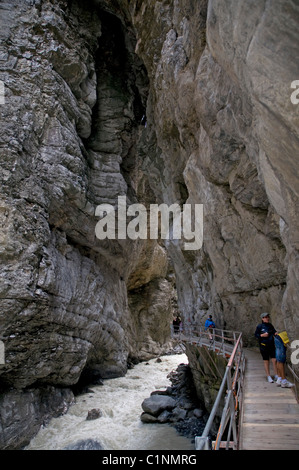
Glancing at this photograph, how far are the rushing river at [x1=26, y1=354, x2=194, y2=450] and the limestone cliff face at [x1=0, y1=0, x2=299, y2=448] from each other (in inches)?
49.3

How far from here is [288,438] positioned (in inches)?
160

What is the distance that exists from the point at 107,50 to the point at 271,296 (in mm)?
22653

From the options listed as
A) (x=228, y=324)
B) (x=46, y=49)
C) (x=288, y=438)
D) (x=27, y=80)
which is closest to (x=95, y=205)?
(x=27, y=80)

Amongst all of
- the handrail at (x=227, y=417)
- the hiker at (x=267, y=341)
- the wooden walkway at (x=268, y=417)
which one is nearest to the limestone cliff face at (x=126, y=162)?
the hiker at (x=267, y=341)

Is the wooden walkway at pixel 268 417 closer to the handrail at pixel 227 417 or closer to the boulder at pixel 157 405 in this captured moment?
the handrail at pixel 227 417

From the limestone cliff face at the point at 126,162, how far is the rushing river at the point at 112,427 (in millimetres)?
1252

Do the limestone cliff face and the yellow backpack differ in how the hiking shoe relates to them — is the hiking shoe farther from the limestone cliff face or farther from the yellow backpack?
the limestone cliff face

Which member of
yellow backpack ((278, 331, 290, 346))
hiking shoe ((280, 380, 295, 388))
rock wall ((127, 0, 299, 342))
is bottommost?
hiking shoe ((280, 380, 295, 388))

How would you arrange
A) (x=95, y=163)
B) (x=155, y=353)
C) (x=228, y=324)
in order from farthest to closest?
1. (x=155, y=353)
2. (x=95, y=163)
3. (x=228, y=324)

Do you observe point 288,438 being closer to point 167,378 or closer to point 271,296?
point 271,296

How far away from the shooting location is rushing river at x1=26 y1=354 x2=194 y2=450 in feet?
34.6

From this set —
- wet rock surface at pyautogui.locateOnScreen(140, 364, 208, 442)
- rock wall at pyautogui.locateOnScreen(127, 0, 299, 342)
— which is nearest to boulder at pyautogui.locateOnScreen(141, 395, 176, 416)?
wet rock surface at pyautogui.locateOnScreen(140, 364, 208, 442)

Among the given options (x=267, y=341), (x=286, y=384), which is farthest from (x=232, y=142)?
(x=286, y=384)

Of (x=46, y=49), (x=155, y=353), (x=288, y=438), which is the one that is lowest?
(x=155, y=353)
